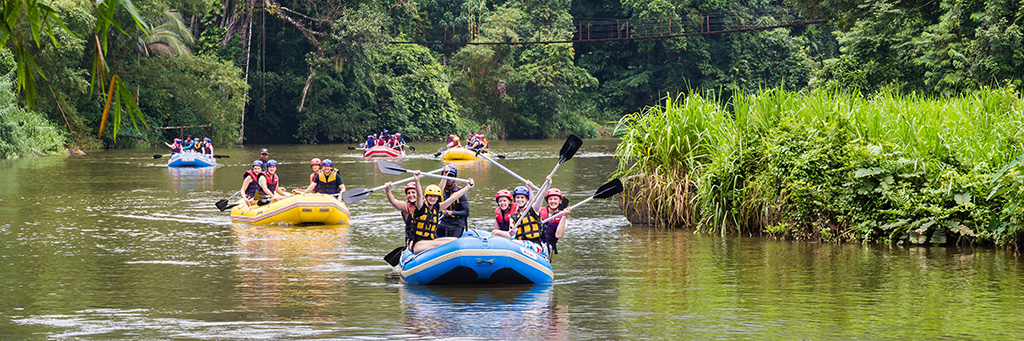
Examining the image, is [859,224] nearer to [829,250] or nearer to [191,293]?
[829,250]

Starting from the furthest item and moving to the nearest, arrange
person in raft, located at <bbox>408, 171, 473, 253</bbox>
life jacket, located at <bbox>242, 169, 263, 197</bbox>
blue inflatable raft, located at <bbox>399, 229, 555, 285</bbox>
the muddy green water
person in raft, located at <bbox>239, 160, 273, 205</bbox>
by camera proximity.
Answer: life jacket, located at <bbox>242, 169, 263, 197</bbox> → person in raft, located at <bbox>239, 160, 273, 205</bbox> → person in raft, located at <bbox>408, 171, 473, 253</bbox> → blue inflatable raft, located at <bbox>399, 229, 555, 285</bbox> → the muddy green water

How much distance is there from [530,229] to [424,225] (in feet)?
3.94

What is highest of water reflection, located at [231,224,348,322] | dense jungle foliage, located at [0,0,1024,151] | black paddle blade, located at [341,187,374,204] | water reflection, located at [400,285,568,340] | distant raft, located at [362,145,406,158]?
dense jungle foliage, located at [0,0,1024,151]

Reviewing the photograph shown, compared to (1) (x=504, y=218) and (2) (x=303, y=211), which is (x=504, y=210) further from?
(2) (x=303, y=211)

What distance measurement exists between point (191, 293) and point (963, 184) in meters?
9.12

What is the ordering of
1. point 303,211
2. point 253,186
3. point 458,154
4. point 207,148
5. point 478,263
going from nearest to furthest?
point 478,263
point 303,211
point 253,186
point 207,148
point 458,154

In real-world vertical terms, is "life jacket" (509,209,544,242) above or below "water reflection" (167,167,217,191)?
below

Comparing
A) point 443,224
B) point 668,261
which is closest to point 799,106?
point 668,261

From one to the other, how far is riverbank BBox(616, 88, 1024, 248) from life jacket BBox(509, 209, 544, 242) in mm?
4070

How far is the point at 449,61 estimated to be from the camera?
249ft

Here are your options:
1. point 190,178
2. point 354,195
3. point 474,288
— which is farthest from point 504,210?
point 190,178

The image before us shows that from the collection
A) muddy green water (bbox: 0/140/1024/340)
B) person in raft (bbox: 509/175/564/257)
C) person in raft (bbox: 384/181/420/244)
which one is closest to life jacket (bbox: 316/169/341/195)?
muddy green water (bbox: 0/140/1024/340)

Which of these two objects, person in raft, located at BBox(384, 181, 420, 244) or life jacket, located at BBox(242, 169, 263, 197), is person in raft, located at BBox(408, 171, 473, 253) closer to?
person in raft, located at BBox(384, 181, 420, 244)

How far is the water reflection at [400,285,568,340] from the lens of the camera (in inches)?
349
